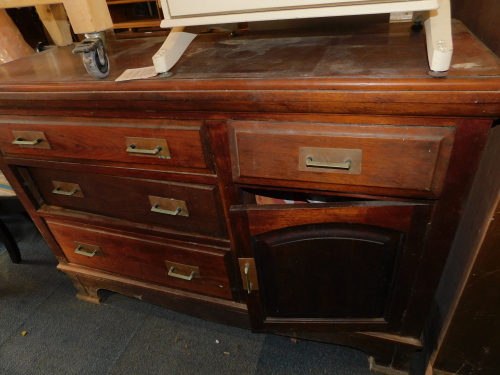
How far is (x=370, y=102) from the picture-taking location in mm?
555

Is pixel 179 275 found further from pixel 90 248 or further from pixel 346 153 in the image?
pixel 346 153

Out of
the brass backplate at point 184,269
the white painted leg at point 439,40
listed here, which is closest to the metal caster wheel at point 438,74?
the white painted leg at point 439,40

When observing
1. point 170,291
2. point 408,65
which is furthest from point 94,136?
point 408,65

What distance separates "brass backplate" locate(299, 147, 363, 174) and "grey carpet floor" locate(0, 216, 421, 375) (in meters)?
0.68

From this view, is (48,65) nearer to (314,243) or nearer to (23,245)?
(314,243)

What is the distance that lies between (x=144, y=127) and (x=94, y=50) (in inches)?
6.8

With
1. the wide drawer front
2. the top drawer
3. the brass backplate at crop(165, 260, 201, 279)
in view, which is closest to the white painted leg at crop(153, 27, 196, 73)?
the top drawer

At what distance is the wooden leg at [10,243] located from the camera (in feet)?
4.72

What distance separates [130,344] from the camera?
1.14 metres

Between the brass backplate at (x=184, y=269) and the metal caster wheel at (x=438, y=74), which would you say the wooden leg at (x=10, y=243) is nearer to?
the brass backplate at (x=184, y=269)

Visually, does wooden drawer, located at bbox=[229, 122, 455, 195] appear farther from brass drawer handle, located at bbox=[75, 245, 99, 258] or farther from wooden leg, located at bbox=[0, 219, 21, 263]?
wooden leg, located at bbox=[0, 219, 21, 263]

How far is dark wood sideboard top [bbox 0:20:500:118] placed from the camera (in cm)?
53

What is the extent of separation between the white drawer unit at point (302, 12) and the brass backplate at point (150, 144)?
0.48 feet

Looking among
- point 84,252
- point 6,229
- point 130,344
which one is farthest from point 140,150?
point 6,229
